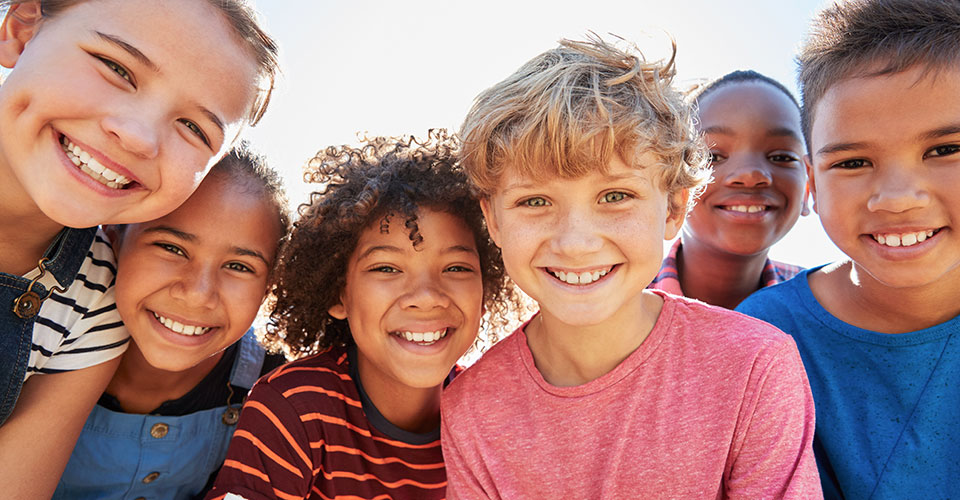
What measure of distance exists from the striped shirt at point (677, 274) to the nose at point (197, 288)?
6.56 ft

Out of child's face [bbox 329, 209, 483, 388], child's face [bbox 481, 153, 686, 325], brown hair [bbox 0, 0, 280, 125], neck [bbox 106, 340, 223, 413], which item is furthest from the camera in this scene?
neck [bbox 106, 340, 223, 413]

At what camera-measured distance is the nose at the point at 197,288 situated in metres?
2.36

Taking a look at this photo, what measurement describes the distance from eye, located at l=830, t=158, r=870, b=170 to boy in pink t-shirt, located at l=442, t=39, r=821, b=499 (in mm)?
435

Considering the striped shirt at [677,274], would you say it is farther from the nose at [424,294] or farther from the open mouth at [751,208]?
the nose at [424,294]

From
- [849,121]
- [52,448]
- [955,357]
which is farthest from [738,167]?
[52,448]

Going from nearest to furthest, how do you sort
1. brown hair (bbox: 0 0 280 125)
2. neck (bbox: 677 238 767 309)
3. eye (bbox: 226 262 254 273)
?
brown hair (bbox: 0 0 280 125) → eye (bbox: 226 262 254 273) → neck (bbox: 677 238 767 309)

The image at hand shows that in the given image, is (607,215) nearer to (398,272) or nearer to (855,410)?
(398,272)

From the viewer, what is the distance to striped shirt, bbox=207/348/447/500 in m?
2.14

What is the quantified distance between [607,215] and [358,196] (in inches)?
36.3

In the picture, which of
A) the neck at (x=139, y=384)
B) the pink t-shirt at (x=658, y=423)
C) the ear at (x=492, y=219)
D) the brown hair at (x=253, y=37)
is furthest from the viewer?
the neck at (x=139, y=384)

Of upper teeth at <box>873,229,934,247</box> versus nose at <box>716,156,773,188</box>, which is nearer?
upper teeth at <box>873,229,934,247</box>

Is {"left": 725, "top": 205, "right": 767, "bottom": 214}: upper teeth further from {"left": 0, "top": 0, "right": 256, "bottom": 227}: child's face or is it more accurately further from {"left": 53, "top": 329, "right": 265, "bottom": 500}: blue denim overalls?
{"left": 53, "top": 329, "right": 265, "bottom": 500}: blue denim overalls

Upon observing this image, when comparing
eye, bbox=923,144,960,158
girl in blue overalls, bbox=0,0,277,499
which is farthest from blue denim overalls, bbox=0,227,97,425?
eye, bbox=923,144,960,158

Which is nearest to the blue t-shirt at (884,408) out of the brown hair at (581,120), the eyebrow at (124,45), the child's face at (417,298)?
the brown hair at (581,120)
